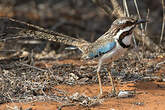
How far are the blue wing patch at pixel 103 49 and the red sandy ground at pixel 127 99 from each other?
1.84 ft

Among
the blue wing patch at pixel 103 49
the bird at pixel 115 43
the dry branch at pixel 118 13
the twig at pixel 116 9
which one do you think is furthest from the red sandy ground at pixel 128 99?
the twig at pixel 116 9

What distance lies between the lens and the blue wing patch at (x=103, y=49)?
485cm

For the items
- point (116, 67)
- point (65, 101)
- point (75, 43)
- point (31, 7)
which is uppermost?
point (31, 7)

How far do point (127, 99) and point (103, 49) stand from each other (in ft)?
2.65

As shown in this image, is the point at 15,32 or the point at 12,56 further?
the point at 12,56

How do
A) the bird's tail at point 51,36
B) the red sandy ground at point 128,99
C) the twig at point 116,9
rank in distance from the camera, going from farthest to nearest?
1. the twig at point 116,9
2. the bird's tail at point 51,36
3. the red sandy ground at point 128,99

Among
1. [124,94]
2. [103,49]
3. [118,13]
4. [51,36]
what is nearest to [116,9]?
[118,13]

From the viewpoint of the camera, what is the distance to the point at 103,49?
195 inches

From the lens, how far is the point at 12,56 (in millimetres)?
7438

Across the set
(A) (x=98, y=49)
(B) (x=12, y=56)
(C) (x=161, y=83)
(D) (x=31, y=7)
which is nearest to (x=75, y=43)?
(A) (x=98, y=49)

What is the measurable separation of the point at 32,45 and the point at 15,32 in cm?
239

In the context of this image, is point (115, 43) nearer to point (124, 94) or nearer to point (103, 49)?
point (103, 49)

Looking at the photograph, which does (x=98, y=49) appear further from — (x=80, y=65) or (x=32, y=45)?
(x=32, y=45)

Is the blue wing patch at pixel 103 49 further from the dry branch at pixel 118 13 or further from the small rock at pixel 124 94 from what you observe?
the dry branch at pixel 118 13
